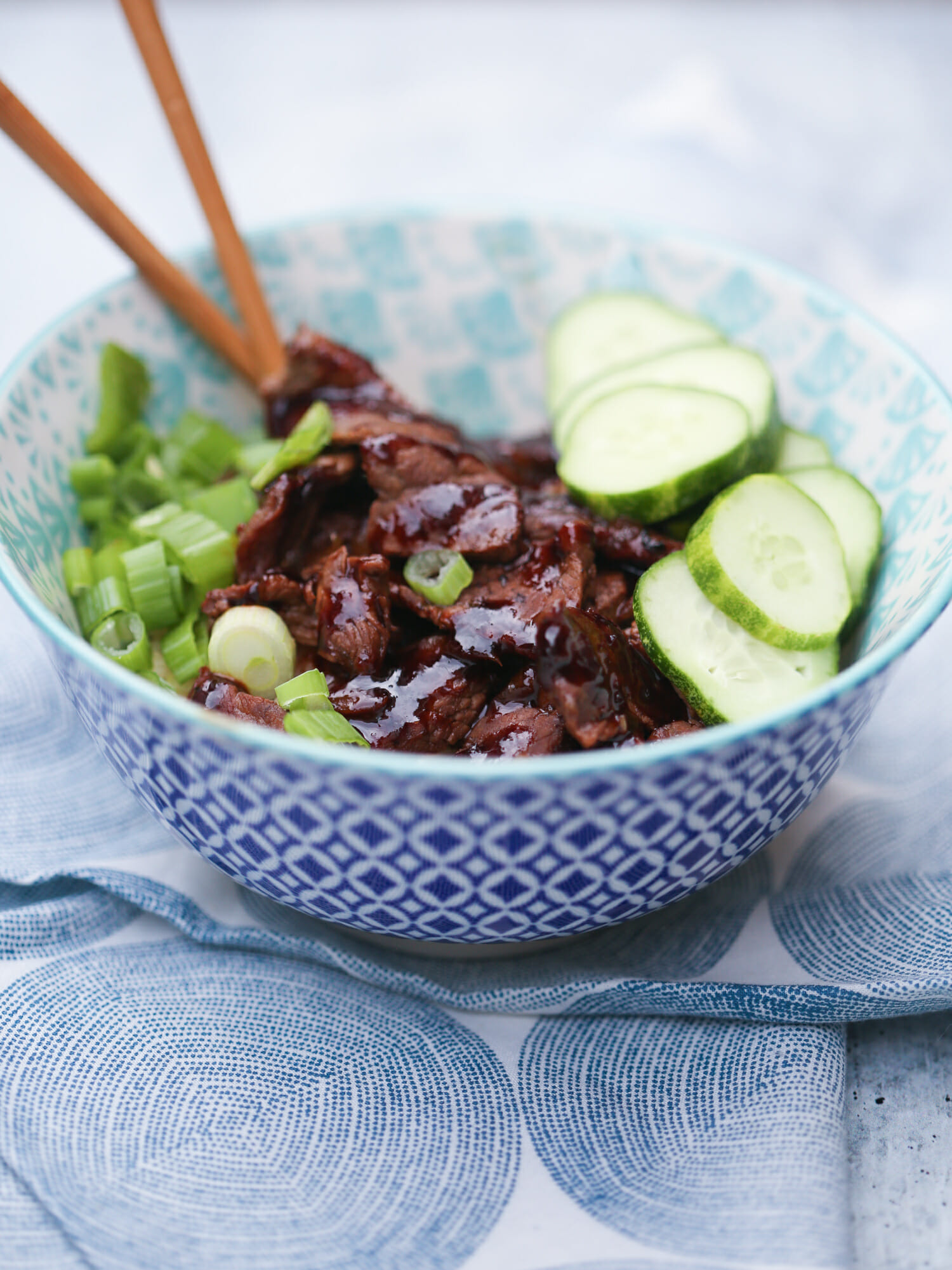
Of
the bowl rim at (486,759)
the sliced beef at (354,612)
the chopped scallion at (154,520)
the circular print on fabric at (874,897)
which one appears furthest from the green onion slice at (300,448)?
the circular print on fabric at (874,897)

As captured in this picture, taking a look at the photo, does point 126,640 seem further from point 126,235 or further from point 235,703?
point 126,235

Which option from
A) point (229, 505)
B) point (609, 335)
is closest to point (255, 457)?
point (229, 505)

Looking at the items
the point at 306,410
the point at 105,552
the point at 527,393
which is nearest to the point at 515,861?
the point at 105,552

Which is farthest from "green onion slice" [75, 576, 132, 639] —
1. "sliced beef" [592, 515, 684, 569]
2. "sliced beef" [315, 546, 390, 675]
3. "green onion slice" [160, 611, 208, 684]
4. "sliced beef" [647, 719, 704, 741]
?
"sliced beef" [647, 719, 704, 741]

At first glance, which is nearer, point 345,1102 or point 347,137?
point 345,1102

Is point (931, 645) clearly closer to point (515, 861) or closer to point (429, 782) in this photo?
point (515, 861)
